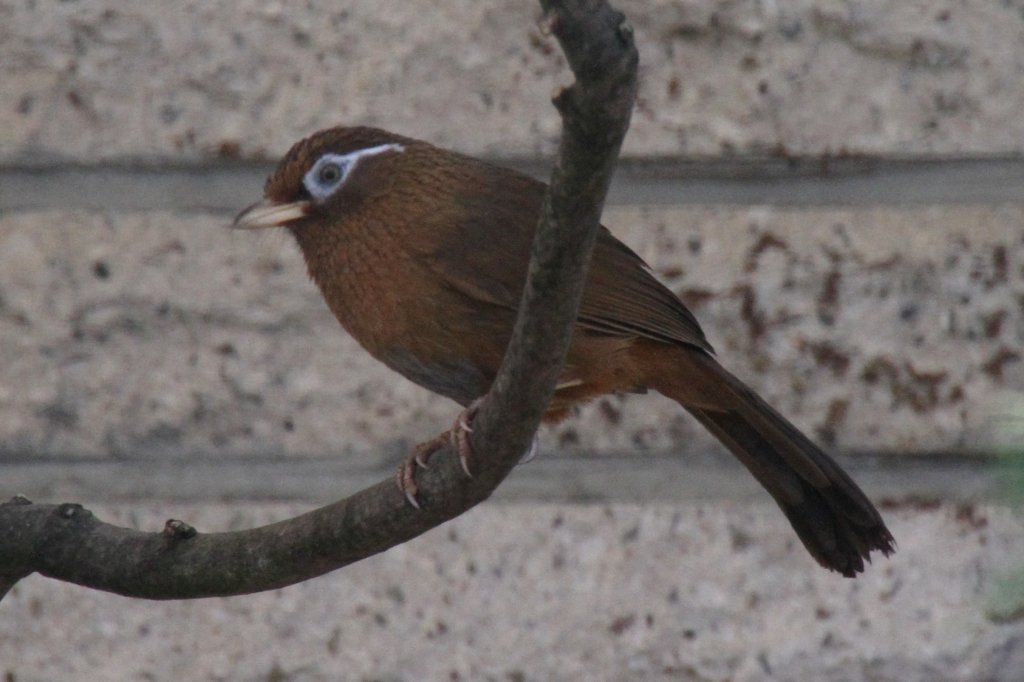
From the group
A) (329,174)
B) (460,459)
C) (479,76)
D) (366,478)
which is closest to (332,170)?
(329,174)

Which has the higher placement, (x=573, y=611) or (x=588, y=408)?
(x=588, y=408)

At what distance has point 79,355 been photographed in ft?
7.04

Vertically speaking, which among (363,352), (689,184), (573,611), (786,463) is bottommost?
(573,611)

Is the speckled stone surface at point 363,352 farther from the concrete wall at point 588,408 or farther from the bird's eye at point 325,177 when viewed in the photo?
the bird's eye at point 325,177

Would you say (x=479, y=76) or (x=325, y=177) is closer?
(x=325, y=177)

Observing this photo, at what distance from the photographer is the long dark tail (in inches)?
74.2

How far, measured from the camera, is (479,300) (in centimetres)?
184

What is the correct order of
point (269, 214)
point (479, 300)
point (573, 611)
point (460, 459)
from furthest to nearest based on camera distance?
point (573, 611)
point (269, 214)
point (479, 300)
point (460, 459)

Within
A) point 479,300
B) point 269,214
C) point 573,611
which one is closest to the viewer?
point 479,300

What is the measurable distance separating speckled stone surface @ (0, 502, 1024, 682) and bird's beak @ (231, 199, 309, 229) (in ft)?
1.40

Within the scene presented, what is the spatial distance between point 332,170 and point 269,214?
108 millimetres

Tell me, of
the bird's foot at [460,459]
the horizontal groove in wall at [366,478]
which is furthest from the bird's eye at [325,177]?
the bird's foot at [460,459]

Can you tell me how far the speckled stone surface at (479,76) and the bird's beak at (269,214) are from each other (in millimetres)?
182

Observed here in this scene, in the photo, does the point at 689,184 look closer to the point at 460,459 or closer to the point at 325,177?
the point at 325,177
